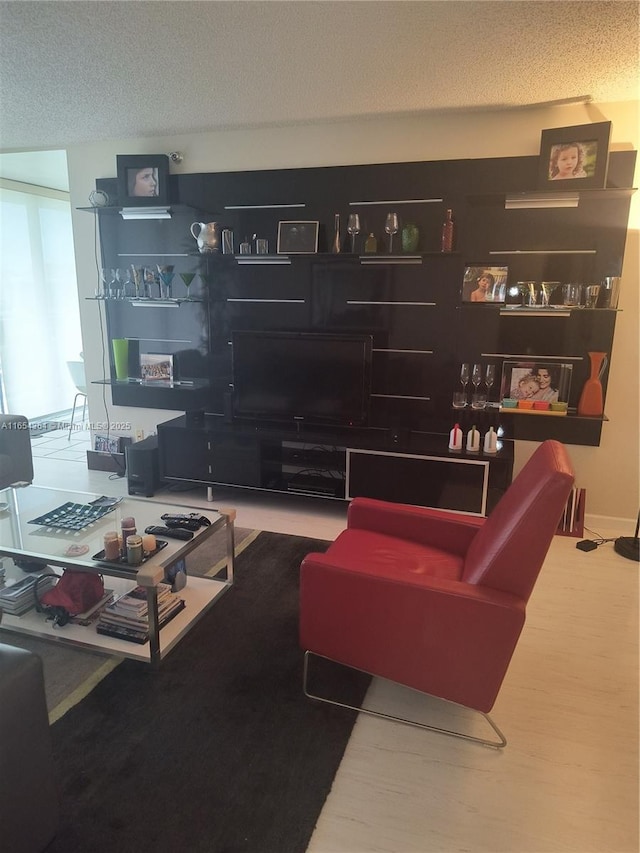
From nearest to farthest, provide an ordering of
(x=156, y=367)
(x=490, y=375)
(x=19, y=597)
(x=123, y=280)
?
1. (x=19, y=597)
2. (x=490, y=375)
3. (x=123, y=280)
4. (x=156, y=367)

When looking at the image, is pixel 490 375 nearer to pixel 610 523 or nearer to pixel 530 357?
pixel 530 357

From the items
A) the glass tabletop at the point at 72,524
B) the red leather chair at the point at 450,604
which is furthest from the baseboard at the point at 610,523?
the glass tabletop at the point at 72,524

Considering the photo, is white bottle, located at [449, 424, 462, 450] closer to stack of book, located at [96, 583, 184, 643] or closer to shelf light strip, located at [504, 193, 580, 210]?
shelf light strip, located at [504, 193, 580, 210]

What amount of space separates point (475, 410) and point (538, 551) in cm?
199

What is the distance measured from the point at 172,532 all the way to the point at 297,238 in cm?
223

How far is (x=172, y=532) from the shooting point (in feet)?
7.63

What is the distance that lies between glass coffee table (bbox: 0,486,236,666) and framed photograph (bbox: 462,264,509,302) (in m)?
2.06

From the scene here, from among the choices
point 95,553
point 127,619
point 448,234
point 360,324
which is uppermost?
point 448,234

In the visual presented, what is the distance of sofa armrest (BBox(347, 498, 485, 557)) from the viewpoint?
7.30 feet

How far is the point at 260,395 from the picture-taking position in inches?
151

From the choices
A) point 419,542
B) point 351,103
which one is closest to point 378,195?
point 351,103

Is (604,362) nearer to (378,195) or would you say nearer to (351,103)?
(378,195)

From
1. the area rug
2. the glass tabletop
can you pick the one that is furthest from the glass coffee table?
the area rug

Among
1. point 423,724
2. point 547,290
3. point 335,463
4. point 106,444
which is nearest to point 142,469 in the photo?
point 106,444
